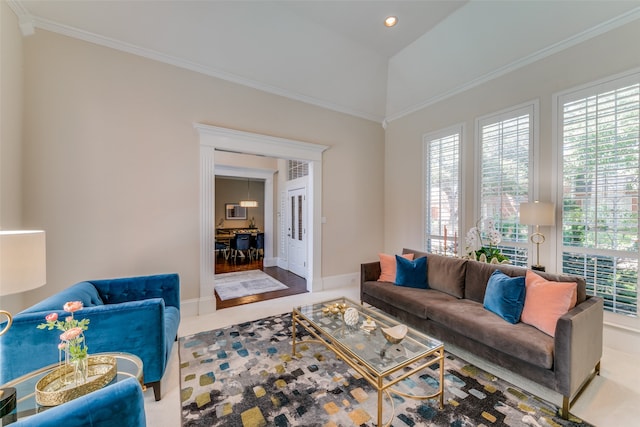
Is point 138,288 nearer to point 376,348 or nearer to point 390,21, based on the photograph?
point 376,348

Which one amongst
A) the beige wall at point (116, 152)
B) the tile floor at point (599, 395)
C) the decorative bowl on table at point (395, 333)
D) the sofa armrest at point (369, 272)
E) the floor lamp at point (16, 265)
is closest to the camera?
the floor lamp at point (16, 265)

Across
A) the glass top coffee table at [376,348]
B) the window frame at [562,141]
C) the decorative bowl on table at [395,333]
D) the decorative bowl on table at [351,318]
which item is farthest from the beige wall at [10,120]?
the window frame at [562,141]

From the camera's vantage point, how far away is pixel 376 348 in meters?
1.97

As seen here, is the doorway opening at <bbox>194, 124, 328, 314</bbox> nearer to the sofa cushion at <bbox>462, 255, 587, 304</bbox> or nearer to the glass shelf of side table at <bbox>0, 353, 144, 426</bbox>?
the glass shelf of side table at <bbox>0, 353, 144, 426</bbox>

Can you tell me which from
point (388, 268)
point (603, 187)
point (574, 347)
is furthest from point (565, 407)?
point (603, 187)

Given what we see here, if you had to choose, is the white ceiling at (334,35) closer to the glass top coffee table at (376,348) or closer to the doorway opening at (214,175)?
the doorway opening at (214,175)

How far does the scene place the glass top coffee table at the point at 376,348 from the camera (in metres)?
1.68

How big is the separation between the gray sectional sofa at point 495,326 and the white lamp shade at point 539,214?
2.41 ft

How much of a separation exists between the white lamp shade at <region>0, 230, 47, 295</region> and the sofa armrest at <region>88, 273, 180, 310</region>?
1.33m

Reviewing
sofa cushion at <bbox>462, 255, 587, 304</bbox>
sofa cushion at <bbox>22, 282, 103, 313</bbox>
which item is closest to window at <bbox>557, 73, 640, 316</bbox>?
sofa cushion at <bbox>462, 255, 587, 304</bbox>

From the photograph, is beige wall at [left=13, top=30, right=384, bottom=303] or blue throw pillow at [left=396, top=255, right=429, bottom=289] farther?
blue throw pillow at [left=396, top=255, right=429, bottom=289]

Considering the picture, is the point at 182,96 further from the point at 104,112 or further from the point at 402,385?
the point at 402,385

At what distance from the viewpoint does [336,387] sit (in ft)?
6.83

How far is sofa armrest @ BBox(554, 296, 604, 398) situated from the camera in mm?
1768
